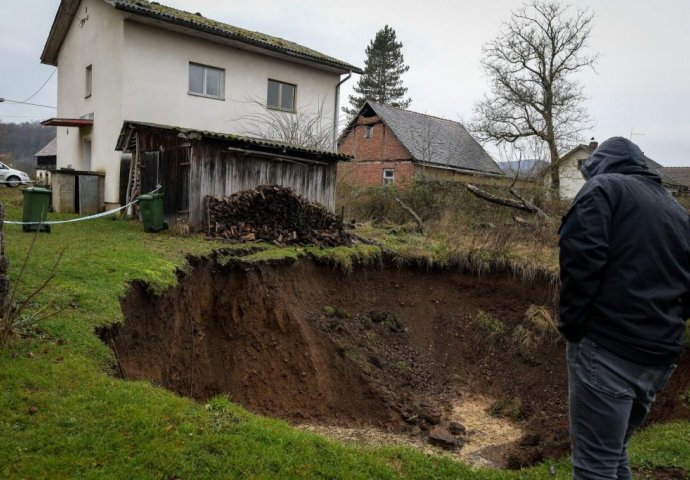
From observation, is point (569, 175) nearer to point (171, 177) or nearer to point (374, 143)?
point (374, 143)

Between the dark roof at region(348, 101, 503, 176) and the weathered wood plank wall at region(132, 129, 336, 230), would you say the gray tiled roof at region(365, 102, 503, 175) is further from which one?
the weathered wood plank wall at region(132, 129, 336, 230)

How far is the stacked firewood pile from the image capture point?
12.0m

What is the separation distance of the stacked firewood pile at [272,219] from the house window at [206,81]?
7056mm

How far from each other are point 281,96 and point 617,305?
18686 millimetres

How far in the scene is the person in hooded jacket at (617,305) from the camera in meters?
2.86

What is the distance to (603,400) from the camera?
9.46ft

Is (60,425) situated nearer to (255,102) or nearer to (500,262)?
(500,262)

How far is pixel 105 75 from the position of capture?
17.1 m

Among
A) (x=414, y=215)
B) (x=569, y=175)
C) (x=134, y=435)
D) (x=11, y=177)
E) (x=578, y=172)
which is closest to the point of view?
(x=134, y=435)

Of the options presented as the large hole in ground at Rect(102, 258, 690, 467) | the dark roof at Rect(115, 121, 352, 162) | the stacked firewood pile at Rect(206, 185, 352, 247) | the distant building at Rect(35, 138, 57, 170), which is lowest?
the large hole in ground at Rect(102, 258, 690, 467)

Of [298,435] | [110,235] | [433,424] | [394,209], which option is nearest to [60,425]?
[298,435]

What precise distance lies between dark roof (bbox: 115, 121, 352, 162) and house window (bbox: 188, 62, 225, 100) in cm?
377

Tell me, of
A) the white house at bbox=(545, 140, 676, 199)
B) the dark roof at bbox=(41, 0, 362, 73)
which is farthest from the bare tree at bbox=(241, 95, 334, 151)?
the white house at bbox=(545, 140, 676, 199)

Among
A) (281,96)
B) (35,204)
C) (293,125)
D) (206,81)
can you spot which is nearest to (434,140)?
(293,125)
